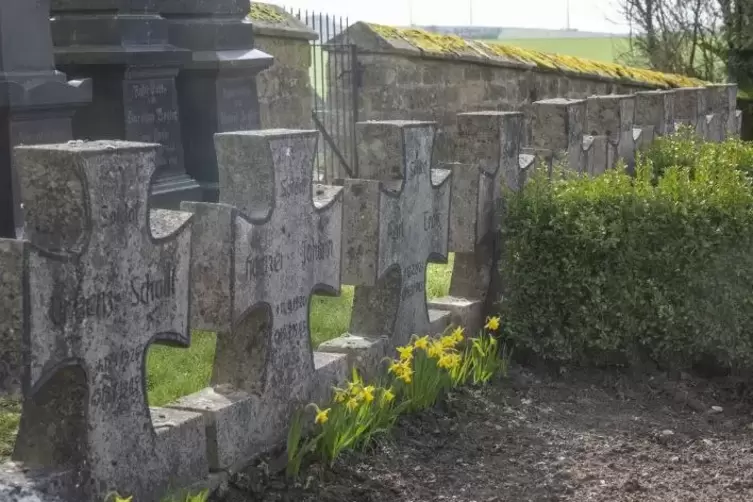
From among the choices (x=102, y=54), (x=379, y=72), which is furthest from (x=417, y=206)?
(x=379, y=72)

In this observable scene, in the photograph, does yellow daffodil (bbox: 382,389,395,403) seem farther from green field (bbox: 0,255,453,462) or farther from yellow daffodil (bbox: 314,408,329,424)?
green field (bbox: 0,255,453,462)

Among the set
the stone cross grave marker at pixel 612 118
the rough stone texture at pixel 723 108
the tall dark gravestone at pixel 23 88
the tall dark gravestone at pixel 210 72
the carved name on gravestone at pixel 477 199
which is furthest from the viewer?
the rough stone texture at pixel 723 108

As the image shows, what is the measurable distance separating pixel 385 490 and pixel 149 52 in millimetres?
5070

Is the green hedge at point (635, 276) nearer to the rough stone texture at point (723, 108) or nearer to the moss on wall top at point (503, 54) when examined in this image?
the moss on wall top at point (503, 54)

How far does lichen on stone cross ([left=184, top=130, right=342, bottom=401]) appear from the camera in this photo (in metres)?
4.27

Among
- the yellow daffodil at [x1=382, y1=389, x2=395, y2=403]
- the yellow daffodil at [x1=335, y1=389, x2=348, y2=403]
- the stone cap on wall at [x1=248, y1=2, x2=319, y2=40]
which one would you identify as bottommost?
the yellow daffodil at [x1=382, y1=389, x2=395, y2=403]

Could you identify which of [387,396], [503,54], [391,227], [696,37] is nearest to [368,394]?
[387,396]

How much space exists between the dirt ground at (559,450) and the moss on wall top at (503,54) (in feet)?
24.0

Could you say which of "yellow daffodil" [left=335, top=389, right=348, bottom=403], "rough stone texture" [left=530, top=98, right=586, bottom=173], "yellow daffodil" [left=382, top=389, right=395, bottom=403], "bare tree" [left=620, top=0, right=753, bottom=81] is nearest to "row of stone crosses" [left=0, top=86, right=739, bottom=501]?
"yellow daffodil" [left=335, top=389, right=348, bottom=403]

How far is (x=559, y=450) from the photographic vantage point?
16.1 ft

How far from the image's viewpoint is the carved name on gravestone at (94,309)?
11.3 ft

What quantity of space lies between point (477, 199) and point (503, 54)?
795cm

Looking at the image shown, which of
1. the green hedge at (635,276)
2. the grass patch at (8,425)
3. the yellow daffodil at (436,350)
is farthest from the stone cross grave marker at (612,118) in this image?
the grass patch at (8,425)

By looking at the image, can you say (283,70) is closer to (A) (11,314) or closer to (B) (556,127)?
(B) (556,127)
